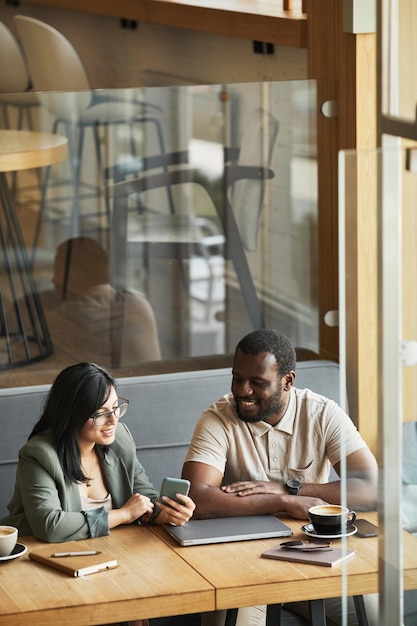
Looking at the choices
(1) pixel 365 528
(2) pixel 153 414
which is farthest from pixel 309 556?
A: (2) pixel 153 414

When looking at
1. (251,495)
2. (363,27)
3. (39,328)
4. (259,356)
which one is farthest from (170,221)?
(251,495)

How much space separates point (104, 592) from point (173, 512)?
1.25 feet

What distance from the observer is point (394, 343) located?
141cm

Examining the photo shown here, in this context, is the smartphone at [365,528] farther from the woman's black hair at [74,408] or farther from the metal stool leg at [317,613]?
the woman's black hair at [74,408]

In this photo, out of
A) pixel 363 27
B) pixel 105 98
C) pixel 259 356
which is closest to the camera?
pixel 259 356

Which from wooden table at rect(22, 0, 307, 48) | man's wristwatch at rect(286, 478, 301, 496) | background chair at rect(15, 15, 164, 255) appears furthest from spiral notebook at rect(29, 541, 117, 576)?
wooden table at rect(22, 0, 307, 48)

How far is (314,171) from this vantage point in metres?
3.83

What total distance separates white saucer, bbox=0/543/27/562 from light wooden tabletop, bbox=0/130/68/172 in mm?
1584

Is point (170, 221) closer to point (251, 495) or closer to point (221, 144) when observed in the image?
point (221, 144)

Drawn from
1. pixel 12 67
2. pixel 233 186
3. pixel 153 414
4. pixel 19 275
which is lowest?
pixel 153 414

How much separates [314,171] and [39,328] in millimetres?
1093

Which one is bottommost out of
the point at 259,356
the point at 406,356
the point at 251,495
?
the point at 251,495

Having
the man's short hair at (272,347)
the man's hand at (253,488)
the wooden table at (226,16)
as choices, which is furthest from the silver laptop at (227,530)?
the wooden table at (226,16)

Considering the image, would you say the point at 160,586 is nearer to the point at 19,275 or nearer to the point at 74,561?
the point at 74,561
